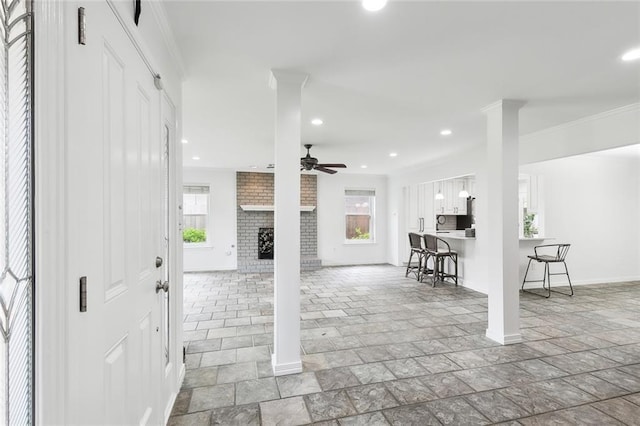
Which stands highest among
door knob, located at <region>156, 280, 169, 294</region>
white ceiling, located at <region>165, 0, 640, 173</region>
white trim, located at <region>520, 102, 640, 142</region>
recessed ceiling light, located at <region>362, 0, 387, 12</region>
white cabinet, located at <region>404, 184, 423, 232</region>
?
white ceiling, located at <region>165, 0, 640, 173</region>

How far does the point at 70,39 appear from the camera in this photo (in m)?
0.88

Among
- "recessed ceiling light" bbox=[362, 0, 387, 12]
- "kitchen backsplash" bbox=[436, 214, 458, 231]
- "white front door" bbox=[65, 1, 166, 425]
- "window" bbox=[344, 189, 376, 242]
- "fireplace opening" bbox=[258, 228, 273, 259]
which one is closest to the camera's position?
"white front door" bbox=[65, 1, 166, 425]

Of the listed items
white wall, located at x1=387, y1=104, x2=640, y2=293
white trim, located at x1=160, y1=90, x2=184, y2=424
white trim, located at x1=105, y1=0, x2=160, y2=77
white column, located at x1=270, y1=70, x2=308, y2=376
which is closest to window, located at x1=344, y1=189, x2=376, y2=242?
white wall, located at x1=387, y1=104, x2=640, y2=293

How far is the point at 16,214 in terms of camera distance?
729 millimetres

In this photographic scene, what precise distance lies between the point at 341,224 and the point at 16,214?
24.2 feet

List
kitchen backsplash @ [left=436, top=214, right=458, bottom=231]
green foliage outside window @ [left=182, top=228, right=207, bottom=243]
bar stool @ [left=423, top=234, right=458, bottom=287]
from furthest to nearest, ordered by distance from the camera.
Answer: kitchen backsplash @ [left=436, top=214, right=458, bottom=231] → green foliage outside window @ [left=182, top=228, right=207, bottom=243] → bar stool @ [left=423, top=234, right=458, bottom=287]

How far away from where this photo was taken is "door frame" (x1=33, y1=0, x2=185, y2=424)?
0.77 metres

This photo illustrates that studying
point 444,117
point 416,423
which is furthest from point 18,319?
point 444,117

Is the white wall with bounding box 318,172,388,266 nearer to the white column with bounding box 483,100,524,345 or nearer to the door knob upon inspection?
the white column with bounding box 483,100,524,345

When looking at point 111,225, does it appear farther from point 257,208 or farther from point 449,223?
point 449,223

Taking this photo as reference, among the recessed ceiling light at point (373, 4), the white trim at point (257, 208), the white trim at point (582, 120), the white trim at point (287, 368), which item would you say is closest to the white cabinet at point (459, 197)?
the white trim at point (582, 120)

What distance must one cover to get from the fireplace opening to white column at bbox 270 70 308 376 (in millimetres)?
4942

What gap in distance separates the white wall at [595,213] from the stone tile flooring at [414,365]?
4.36 feet

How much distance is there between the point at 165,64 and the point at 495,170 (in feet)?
10.3
